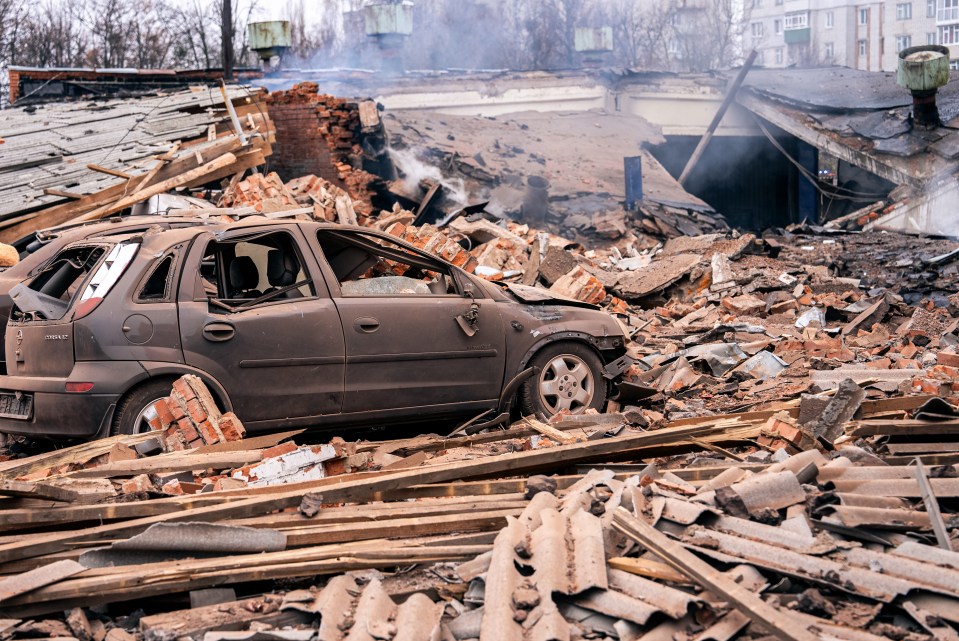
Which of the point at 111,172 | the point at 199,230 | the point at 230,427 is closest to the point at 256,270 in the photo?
the point at 199,230

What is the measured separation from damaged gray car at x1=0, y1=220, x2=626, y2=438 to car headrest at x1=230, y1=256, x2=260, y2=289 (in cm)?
1

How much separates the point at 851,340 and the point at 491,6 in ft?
139

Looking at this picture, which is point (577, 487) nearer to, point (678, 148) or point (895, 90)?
point (895, 90)

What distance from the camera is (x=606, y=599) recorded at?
376 cm

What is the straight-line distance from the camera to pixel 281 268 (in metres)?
7.45

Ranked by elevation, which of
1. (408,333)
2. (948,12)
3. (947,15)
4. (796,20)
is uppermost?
(796,20)

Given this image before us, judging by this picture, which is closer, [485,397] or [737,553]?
[737,553]

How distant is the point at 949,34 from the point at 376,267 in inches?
3360

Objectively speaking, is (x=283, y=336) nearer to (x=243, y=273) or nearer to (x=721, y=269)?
(x=243, y=273)

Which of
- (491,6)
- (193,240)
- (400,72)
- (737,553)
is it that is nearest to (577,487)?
(737,553)

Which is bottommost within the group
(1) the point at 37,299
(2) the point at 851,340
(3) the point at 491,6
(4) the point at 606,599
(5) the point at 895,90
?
(2) the point at 851,340

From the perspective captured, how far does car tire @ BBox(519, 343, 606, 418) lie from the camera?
26.1ft

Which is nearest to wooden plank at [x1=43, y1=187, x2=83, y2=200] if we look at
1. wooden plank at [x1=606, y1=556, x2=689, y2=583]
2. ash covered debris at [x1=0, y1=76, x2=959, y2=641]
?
ash covered debris at [x1=0, y1=76, x2=959, y2=641]

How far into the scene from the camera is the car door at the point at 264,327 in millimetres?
6836
